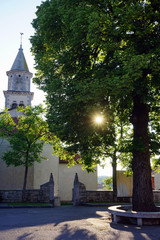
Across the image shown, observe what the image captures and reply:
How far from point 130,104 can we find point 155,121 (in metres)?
3.91

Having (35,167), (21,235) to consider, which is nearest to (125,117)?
(21,235)

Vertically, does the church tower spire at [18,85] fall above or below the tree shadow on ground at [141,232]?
above

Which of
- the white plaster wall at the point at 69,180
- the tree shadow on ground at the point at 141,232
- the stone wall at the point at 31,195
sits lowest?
the tree shadow on ground at the point at 141,232

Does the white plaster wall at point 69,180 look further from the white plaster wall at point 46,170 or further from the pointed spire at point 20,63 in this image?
the pointed spire at point 20,63

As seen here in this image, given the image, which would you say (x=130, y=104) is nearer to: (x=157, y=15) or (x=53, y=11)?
(x=157, y=15)

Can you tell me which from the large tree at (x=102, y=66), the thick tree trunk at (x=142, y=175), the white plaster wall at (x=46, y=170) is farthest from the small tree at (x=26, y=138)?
the thick tree trunk at (x=142, y=175)

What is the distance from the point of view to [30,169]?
30.9 m

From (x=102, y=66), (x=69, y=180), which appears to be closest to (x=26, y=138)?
(x=102, y=66)

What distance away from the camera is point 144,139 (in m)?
12.9

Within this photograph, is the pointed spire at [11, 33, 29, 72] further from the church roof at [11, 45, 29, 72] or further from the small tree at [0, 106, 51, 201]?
the small tree at [0, 106, 51, 201]

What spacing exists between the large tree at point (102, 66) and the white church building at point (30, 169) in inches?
674

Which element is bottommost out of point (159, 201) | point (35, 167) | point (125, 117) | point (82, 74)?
point (159, 201)

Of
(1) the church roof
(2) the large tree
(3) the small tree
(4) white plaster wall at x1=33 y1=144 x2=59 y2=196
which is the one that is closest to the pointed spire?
(1) the church roof

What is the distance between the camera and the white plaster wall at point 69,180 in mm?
35219
